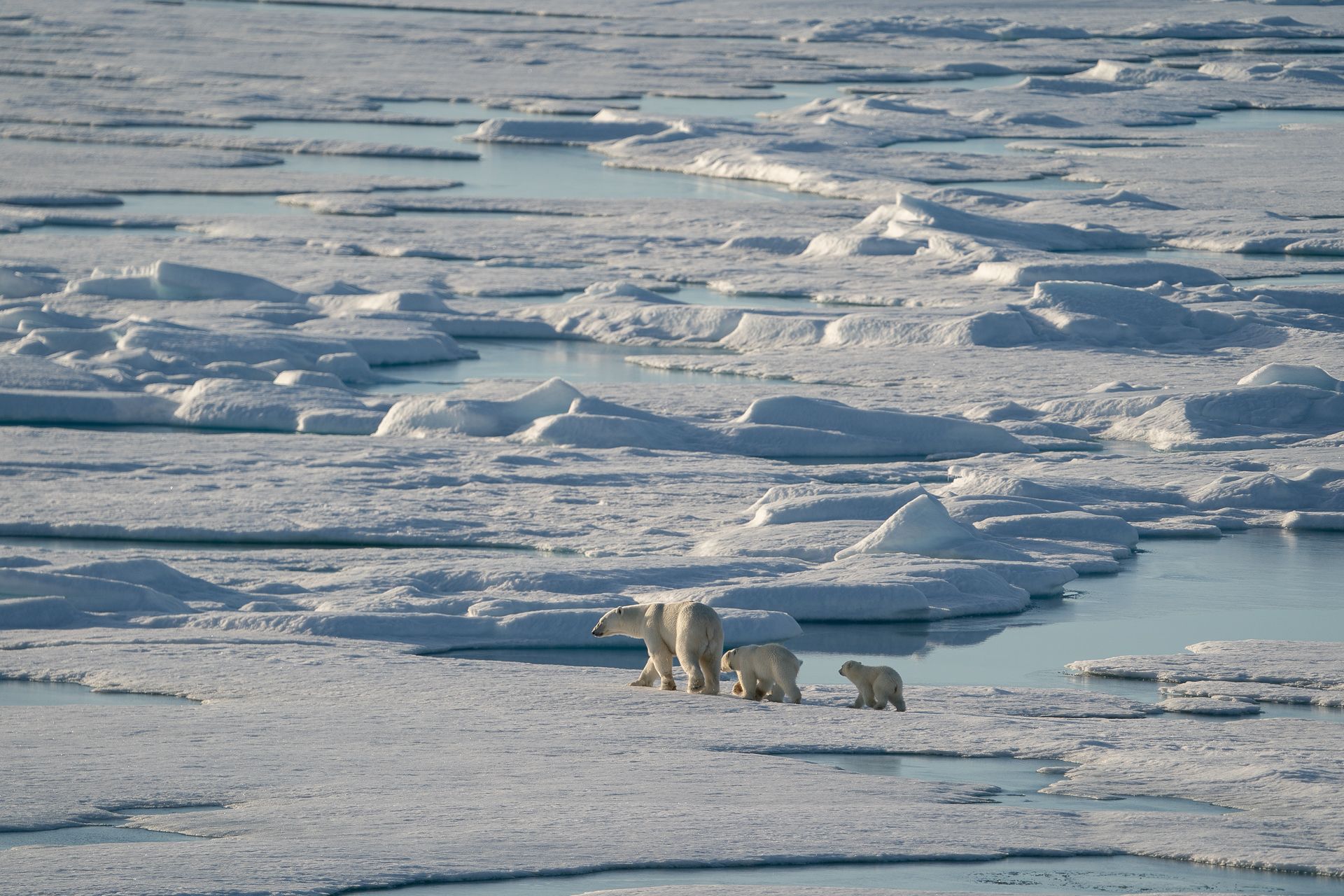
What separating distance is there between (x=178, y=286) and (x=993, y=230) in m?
7.85

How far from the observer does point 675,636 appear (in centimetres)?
668

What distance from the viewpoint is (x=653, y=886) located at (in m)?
4.55

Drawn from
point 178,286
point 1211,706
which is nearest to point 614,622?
point 1211,706

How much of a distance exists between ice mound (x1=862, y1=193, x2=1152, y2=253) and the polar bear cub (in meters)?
12.1

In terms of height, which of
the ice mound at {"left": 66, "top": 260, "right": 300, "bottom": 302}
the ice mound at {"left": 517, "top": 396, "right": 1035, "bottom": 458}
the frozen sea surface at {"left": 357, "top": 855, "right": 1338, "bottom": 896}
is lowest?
the frozen sea surface at {"left": 357, "top": 855, "right": 1338, "bottom": 896}

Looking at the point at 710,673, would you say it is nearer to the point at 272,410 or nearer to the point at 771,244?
the point at 272,410

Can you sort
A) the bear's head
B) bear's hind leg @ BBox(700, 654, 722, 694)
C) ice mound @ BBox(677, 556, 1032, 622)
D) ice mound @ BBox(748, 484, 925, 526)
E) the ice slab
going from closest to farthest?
the ice slab → bear's hind leg @ BBox(700, 654, 722, 694) → the bear's head → ice mound @ BBox(677, 556, 1032, 622) → ice mound @ BBox(748, 484, 925, 526)

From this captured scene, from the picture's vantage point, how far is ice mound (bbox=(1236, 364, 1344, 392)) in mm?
12555

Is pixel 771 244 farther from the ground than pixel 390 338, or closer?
farther from the ground

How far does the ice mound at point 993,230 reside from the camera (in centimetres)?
1852

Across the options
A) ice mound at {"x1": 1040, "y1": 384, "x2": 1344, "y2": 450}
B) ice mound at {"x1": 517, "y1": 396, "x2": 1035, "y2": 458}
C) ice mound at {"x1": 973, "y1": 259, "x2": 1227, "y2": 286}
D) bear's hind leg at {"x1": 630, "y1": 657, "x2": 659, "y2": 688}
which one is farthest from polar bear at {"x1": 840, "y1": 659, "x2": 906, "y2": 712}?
ice mound at {"x1": 973, "y1": 259, "x2": 1227, "y2": 286}

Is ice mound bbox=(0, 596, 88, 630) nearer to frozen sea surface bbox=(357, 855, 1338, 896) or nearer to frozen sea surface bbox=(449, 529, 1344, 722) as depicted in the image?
frozen sea surface bbox=(449, 529, 1344, 722)

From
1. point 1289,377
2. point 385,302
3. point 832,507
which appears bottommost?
point 832,507

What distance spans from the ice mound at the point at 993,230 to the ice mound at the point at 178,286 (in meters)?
6.30
